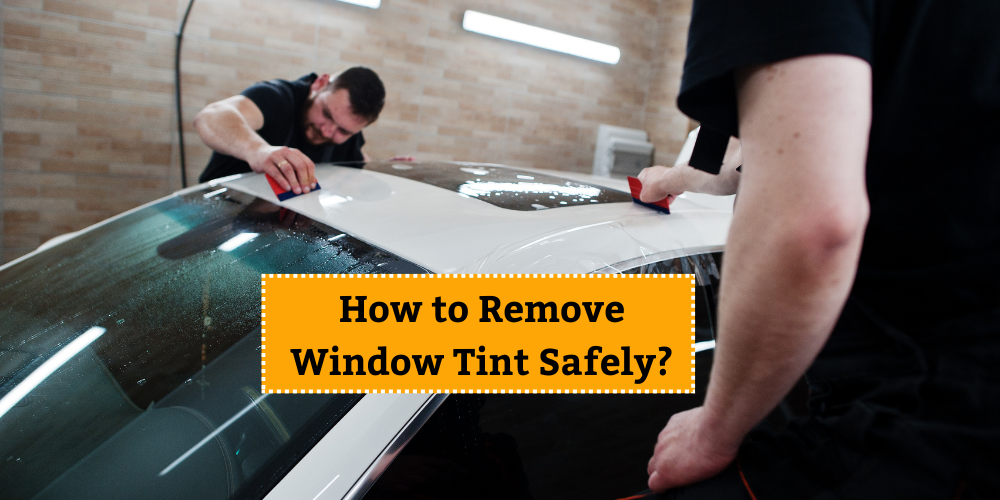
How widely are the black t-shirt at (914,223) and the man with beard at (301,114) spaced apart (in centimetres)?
155

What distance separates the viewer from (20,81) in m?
2.67

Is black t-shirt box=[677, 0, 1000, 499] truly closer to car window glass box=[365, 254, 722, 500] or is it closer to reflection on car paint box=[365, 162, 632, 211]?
car window glass box=[365, 254, 722, 500]

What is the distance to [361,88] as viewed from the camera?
1.99m

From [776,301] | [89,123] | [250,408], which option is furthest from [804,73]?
[89,123]

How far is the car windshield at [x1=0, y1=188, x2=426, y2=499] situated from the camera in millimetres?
650

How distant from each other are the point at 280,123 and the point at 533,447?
179 centimetres

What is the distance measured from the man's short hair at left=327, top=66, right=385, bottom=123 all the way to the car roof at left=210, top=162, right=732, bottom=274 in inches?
37.0

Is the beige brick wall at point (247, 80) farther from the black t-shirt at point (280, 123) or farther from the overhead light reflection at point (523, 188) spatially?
the overhead light reflection at point (523, 188)

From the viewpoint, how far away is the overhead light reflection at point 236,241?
935mm

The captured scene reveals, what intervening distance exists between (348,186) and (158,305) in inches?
16.1

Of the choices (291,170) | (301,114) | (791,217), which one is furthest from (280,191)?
(301,114)

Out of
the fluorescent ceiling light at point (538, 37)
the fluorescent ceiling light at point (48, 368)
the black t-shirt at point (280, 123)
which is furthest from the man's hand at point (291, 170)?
the fluorescent ceiling light at point (538, 37)

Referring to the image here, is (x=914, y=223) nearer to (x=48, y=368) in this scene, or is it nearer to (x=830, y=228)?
(x=830, y=228)

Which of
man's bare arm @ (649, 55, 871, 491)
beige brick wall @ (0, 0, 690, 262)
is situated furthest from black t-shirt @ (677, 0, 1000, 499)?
beige brick wall @ (0, 0, 690, 262)
